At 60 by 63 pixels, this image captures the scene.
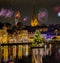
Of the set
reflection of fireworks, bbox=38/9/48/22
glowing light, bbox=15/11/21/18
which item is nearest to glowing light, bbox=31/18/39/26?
reflection of fireworks, bbox=38/9/48/22

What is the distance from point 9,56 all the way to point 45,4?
2.09ft

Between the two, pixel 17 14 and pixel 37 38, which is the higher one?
pixel 17 14

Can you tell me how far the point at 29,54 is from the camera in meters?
1.50

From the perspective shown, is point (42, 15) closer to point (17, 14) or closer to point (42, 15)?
point (42, 15)

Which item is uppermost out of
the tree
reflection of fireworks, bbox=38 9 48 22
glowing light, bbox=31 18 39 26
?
reflection of fireworks, bbox=38 9 48 22

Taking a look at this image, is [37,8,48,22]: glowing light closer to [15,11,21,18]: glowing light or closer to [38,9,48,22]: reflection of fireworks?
[38,9,48,22]: reflection of fireworks

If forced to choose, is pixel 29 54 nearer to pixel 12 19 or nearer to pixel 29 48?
pixel 29 48

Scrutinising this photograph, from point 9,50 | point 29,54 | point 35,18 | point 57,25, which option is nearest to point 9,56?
point 9,50

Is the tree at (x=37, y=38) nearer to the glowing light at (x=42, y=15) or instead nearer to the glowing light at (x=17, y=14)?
the glowing light at (x=42, y=15)

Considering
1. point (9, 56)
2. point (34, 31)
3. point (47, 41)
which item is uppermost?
point (34, 31)

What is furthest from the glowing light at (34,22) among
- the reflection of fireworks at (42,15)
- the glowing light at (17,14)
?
the glowing light at (17,14)

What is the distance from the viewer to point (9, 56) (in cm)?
151

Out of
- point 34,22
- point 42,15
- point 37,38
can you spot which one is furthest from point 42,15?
point 37,38

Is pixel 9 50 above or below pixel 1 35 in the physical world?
below
